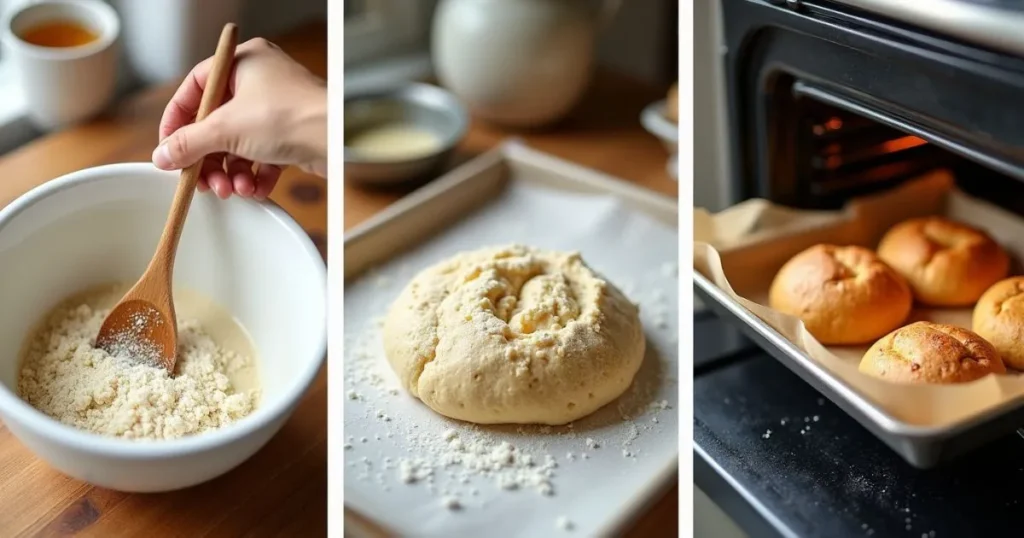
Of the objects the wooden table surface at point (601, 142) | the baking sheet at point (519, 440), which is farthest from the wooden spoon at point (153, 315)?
the wooden table surface at point (601, 142)

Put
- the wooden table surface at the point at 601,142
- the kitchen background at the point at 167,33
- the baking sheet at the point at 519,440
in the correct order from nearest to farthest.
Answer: the baking sheet at the point at 519,440
the kitchen background at the point at 167,33
the wooden table surface at the point at 601,142

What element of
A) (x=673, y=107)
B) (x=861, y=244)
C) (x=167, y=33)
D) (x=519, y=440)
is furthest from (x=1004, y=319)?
(x=167, y=33)

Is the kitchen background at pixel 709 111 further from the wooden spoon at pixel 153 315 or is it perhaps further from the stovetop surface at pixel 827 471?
the wooden spoon at pixel 153 315

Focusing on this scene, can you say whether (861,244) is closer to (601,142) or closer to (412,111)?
(601,142)

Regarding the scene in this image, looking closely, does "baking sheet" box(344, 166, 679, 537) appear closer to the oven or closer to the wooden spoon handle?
the oven

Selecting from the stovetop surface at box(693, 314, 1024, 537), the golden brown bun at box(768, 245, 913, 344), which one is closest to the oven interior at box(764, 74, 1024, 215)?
the golden brown bun at box(768, 245, 913, 344)

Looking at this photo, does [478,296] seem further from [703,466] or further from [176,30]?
[176,30]
